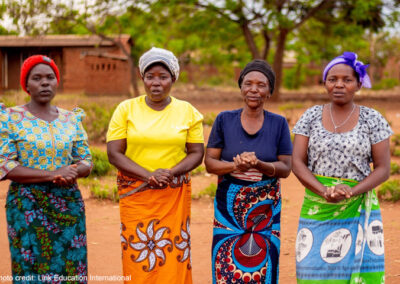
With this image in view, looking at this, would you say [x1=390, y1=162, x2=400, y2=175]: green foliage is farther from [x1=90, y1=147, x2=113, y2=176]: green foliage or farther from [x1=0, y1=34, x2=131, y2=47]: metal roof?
[x1=0, y1=34, x2=131, y2=47]: metal roof

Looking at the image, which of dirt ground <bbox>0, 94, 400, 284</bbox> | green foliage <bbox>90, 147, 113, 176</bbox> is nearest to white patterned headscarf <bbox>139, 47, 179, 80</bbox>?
dirt ground <bbox>0, 94, 400, 284</bbox>

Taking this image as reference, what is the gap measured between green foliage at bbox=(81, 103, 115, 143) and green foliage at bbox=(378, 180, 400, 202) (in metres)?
6.08

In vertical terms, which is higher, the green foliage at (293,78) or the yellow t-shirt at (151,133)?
the green foliage at (293,78)

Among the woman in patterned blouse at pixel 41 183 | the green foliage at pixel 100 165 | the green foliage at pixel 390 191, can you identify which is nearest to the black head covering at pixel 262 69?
the woman in patterned blouse at pixel 41 183

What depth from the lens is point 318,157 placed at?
3283 millimetres

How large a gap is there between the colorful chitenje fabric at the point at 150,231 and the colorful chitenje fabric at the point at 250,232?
1.07 ft

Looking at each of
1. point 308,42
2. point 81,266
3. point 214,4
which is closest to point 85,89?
point 214,4

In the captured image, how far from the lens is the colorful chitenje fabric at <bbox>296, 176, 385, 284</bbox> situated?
3.24 m

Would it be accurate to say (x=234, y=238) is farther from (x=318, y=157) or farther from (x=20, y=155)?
(x=20, y=155)

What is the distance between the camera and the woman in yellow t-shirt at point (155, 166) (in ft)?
11.2

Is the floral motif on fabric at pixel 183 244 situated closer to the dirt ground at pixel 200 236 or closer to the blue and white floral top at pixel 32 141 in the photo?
the blue and white floral top at pixel 32 141

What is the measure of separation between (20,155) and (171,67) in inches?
42.7

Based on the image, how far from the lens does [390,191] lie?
24.2 ft

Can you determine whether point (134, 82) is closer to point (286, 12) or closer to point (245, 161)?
point (286, 12)
